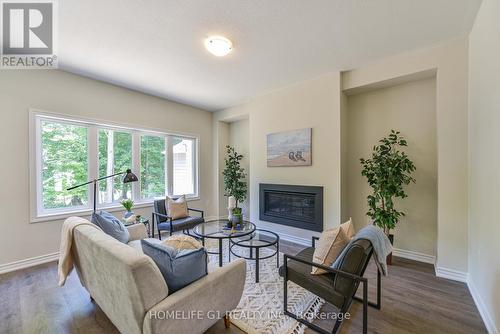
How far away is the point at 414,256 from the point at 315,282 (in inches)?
89.3

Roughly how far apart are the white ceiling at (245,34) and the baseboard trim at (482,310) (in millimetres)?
2702

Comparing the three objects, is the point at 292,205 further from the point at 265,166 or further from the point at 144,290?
the point at 144,290

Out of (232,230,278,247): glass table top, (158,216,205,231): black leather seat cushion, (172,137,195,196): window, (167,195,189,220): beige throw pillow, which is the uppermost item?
(172,137,195,196): window

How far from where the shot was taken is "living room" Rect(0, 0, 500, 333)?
1.69 m

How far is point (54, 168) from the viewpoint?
3.22m

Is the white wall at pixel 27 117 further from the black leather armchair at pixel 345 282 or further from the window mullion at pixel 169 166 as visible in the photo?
the black leather armchair at pixel 345 282

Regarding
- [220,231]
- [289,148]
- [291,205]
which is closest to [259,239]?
[220,231]

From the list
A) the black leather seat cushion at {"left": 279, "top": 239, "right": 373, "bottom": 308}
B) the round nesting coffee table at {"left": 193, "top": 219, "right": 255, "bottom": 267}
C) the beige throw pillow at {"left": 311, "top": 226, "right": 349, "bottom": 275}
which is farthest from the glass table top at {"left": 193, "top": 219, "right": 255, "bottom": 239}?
the black leather seat cushion at {"left": 279, "top": 239, "right": 373, "bottom": 308}

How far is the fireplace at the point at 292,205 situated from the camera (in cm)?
353

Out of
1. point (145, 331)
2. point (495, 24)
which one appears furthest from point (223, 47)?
point (145, 331)

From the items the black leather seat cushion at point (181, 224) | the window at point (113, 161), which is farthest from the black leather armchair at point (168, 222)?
the window at point (113, 161)

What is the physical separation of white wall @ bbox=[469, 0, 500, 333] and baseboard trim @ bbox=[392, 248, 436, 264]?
2.13 feet

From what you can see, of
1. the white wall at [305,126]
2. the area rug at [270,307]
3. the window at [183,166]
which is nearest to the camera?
the area rug at [270,307]

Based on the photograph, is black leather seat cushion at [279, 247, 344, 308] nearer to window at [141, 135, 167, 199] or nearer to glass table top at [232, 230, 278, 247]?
glass table top at [232, 230, 278, 247]
